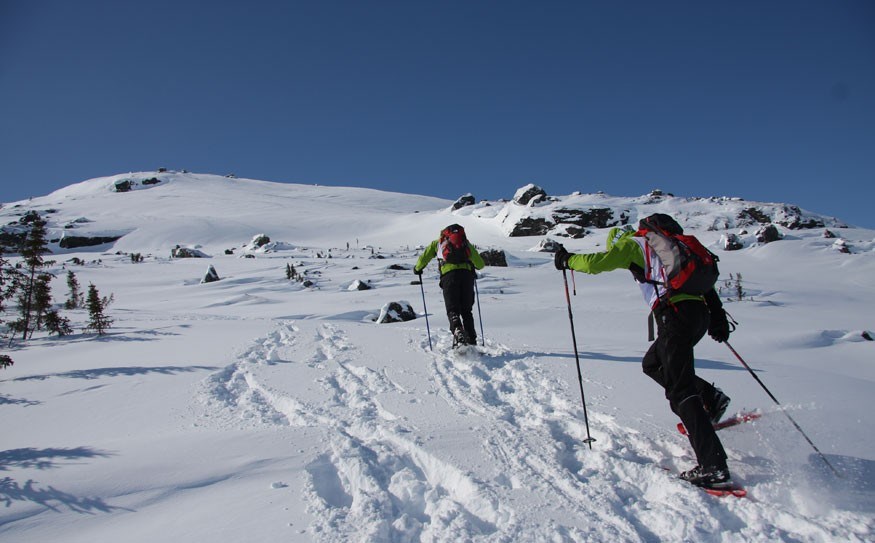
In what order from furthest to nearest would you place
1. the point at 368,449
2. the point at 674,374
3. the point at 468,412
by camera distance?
1. the point at 468,412
2. the point at 368,449
3. the point at 674,374

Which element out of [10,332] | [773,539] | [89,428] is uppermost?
[10,332]

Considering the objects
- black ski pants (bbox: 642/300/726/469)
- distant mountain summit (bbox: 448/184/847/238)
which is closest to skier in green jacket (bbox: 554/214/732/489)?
black ski pants (bbox: 642/300/726/469)

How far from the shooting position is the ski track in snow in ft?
6.93

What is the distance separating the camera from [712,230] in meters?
26.1

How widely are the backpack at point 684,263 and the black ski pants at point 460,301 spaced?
3259 mm

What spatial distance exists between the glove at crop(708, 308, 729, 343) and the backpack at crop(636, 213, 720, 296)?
1.16ft

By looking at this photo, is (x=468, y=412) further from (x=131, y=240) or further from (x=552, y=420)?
(x=131, y=240)

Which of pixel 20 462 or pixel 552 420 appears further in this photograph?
pixel 552 420

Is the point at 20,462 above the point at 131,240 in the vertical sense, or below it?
below

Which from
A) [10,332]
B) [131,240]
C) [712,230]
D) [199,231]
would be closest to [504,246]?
[712,230]

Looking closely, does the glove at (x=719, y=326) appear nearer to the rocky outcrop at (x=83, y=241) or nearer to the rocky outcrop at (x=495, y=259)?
the rocky outcrop at (x=495, y=259)

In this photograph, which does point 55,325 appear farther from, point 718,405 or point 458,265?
point 718,405

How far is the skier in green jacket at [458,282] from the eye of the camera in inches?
228

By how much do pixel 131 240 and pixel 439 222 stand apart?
26.7 m
